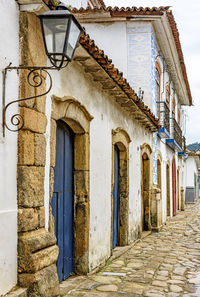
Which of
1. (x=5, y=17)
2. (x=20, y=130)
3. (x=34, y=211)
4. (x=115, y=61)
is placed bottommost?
(x=34, y=211)

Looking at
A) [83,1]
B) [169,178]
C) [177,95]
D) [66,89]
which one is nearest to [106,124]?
[66,89]

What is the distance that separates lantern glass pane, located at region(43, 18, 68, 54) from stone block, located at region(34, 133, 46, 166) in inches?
35.8

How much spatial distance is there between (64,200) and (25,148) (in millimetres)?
1780

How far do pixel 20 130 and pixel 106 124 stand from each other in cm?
Result: 326

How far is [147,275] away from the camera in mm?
5992

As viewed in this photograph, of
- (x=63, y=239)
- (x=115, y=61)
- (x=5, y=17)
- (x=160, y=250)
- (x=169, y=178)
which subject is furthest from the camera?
(x=169, y=178)

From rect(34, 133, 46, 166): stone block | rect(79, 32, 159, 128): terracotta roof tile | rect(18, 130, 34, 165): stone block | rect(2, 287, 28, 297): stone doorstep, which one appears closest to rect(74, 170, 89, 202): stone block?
rect(79, 32, 159, 128): terracotta roof tile

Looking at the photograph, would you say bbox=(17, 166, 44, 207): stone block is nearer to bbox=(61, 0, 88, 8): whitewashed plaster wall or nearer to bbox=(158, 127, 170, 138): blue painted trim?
bbox=(61, 0, 88, 8): whitewashed plaster wall

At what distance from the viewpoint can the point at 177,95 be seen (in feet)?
64.8

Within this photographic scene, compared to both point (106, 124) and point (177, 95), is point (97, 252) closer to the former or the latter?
point (106, 124)

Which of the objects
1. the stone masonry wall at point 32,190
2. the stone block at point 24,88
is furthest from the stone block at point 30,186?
the stone block at point 24,88

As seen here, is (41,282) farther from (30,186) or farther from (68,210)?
(68,210)

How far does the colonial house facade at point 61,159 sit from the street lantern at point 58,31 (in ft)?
0.70

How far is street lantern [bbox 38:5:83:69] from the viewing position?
3.42m
